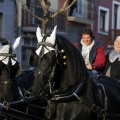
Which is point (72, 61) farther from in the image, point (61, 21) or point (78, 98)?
point (61, 21)

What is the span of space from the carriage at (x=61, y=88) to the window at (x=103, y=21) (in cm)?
2129

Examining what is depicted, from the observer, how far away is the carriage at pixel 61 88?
5789 millimetres

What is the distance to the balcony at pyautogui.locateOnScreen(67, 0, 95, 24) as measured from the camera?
24.9m

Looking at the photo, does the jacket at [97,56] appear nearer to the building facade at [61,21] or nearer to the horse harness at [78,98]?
the horse harness at [78,98]

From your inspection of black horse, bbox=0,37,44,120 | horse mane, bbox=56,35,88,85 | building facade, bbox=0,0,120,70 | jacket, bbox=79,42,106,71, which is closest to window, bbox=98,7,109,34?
building facade, bbox=0,0,120,70

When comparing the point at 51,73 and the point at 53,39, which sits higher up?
the point at 53,39

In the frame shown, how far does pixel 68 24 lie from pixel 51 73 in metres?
19.2

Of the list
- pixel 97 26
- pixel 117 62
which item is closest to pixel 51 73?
pixel 117 62

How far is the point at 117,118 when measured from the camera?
6660 mm

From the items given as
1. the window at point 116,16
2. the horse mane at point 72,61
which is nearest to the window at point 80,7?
the window at point 116,16

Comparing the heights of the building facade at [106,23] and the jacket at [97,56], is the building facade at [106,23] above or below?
above

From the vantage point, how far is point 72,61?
19.8ft

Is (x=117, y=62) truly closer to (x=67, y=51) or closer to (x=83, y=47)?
(x=83, y=47)

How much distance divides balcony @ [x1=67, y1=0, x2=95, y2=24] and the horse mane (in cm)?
1866
